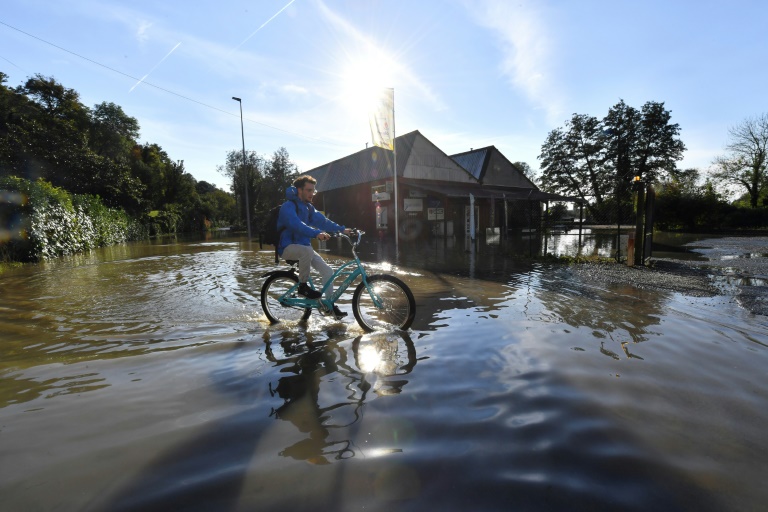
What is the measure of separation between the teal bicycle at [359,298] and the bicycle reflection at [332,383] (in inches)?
11.5


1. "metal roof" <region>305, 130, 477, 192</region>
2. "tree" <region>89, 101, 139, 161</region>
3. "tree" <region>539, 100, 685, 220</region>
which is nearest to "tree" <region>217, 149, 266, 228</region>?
"tree" <region>89, 101, 139, 161</region>

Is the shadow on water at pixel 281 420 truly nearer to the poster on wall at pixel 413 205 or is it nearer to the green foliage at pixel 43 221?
the green foliage at pixel 43 221

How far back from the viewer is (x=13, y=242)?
13.2m

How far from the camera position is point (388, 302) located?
478 centimetres

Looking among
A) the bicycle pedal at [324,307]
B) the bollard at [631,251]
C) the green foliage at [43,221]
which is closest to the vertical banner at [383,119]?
the bollard at [631,251]

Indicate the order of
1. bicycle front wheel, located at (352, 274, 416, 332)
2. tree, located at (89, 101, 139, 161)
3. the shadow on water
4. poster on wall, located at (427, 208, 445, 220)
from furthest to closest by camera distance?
tree, located at (89, 101, 139, 161), poster on wall, located at (427, 208, 445, 220), bicycle front wheel, located at (352, 274, 416, 332), the shadow on water

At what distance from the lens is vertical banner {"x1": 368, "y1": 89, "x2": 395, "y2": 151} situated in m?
14.2

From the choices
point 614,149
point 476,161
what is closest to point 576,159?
point 614,149

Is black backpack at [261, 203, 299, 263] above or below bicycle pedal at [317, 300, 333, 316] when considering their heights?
above

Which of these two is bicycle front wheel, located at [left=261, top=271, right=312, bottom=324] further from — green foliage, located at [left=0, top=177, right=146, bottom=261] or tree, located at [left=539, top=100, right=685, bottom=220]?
tree, located at [left=539, top=100, right=685, bottom=220]

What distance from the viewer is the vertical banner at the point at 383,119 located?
14156 millimetres

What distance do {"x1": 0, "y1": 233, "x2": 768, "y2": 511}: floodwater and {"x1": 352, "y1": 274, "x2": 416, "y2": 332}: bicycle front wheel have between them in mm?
239

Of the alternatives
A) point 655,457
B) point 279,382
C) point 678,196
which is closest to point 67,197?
point 279,382

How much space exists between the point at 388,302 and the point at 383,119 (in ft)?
36.7
